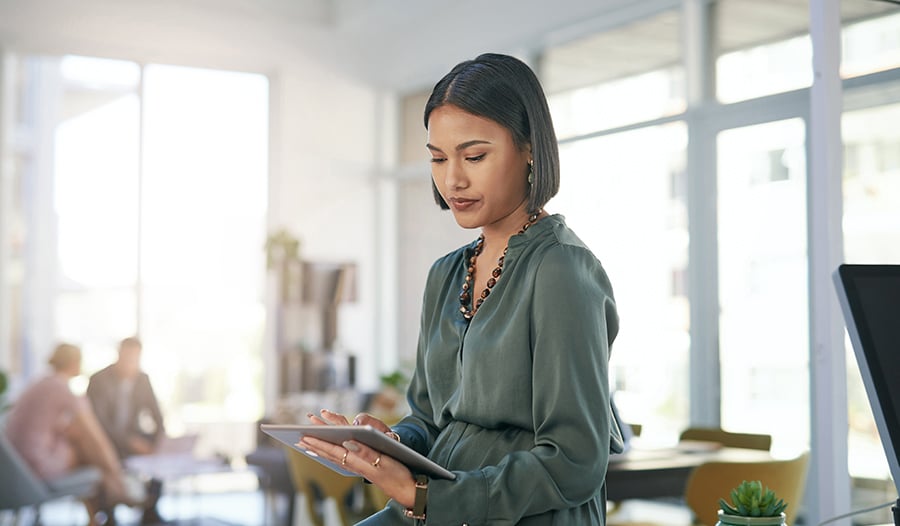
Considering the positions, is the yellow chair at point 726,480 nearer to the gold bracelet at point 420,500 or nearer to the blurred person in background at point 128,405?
the gold bracelet at point 420,500

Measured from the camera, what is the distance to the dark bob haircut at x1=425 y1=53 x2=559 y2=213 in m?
1.57

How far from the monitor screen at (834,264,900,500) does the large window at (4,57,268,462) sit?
877cm

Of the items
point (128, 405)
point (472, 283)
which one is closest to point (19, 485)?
point (128, 405)

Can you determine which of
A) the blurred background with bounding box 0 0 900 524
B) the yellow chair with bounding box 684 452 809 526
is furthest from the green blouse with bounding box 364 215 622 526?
the blurred background with bounding box 0 0 900 524

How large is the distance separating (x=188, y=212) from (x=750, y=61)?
5582 mm

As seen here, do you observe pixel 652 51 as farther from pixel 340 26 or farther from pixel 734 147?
pixel 340 26

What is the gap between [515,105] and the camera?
157 centimetres

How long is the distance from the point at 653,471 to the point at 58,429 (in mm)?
4406

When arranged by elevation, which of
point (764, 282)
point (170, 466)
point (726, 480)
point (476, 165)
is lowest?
point (170, 466)

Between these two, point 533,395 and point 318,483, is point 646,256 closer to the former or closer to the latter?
point 318,483

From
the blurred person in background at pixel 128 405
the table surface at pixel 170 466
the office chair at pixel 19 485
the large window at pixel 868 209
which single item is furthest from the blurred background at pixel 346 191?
the large window at pixel 868 209

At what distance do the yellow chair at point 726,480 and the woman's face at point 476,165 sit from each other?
2.87 meters

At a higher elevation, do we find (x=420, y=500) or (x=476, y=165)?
(x=476, y=165)

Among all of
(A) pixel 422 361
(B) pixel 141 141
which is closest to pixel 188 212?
(B) pixel 141 141
